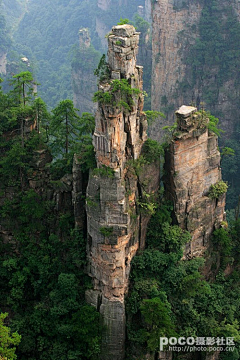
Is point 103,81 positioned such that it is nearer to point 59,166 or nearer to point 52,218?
point 59,166

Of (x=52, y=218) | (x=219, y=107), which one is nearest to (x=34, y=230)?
(x=52, y=218)

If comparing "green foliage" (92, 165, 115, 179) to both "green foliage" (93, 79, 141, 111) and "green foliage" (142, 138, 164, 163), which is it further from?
"green foliage" (142, 138, 164, 163)

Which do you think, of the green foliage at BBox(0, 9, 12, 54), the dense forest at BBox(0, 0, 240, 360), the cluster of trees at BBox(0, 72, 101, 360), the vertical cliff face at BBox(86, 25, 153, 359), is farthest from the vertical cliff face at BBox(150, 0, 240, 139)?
the green foliage at BBox(0, 9, 12, 54)

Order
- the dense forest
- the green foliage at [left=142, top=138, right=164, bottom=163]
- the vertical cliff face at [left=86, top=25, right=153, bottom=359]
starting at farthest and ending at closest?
the green foliage at [left=142, top=138, right=164, bottom=163]
the dense forest
the vertical cliff face at [left=86, top=25, right=153, bottom=359]

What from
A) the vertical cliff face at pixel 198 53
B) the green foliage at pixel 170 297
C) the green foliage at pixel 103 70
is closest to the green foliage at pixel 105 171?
the green foliage at pixel 103 70

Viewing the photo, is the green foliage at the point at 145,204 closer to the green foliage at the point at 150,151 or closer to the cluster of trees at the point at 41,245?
the green foliage at the point at 150,151

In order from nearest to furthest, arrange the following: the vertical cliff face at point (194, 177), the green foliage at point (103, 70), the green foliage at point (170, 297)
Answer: the green foliage at point (103, 70) < the green foliage at point (170, 297) < the vertical cliff face at point (194, 177)
